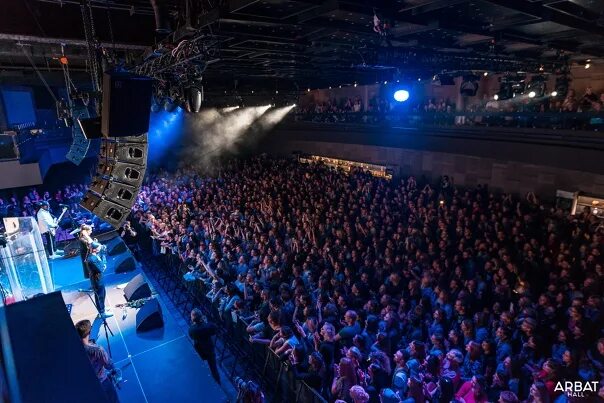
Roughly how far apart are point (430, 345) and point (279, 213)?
5.62 m

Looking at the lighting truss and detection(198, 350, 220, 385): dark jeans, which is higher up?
the lighting truss

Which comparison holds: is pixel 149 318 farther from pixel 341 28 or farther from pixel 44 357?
pixel 341 28

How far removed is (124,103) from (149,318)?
4136 millimetres

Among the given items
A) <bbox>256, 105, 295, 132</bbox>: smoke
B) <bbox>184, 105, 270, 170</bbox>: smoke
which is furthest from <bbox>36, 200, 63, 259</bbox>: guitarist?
<bbox>256, 105, 295, 132</bbox>: smoke

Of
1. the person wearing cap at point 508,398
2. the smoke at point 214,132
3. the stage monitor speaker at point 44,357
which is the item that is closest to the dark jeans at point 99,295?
the stage monitor speaker at point 44,357

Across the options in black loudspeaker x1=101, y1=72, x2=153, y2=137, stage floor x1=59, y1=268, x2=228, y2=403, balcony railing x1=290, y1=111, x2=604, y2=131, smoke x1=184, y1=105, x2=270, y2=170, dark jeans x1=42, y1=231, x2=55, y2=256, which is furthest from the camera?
smoke x1=184, y1=105, x2=270, y2=170

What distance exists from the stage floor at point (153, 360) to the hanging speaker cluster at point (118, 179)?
2.11m

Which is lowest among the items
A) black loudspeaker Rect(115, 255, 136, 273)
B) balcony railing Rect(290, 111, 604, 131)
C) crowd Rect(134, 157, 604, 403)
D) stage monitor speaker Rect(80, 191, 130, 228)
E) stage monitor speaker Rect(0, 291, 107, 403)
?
black loudspeaker Rect(115, 255, 136, 273)

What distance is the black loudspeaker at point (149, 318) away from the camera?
6711 mm

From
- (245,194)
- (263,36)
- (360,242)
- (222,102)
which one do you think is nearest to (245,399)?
(360,242)

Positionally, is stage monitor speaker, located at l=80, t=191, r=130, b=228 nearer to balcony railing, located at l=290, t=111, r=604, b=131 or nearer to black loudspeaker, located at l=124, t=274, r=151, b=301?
black loudspeaker, located at l=124, t=274, r=151, b=301

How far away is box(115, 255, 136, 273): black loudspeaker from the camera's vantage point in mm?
9289

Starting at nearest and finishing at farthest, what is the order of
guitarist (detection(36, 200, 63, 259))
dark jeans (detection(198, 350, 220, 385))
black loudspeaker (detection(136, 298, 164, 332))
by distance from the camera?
1. dark jeans (detection(198, 350, 220, 385))
2. black loudspeaker (detection(136, 298, 164, 332))
3. guitarist (detection(36, 200, 63, 259))

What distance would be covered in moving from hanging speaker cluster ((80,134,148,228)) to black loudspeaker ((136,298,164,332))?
1.74 meters
